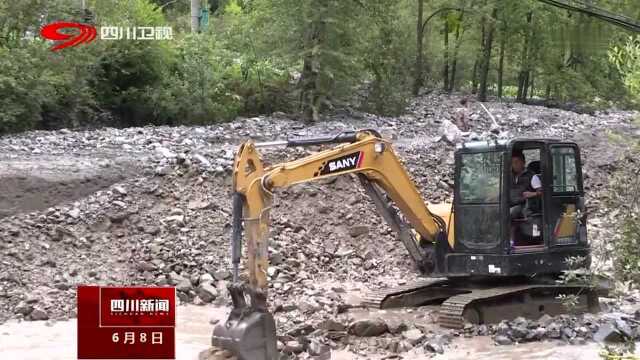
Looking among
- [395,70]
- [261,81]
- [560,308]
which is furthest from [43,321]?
[395,70]

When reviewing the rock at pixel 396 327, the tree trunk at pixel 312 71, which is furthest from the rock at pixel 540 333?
the tree trunk at pixel 312 71

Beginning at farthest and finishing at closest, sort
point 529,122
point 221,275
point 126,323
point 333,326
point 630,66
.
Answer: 1. point 529,122
2. point 221,275
3. point 333,326
4. point 126,323
5. point 630,66

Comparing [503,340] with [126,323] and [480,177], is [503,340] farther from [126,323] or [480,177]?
[126,323]

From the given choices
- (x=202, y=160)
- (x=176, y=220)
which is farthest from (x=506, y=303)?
(x=202, y=160)

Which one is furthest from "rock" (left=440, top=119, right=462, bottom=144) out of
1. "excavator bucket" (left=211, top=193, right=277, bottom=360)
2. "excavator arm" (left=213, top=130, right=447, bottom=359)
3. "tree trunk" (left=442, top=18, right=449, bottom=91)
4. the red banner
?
the red banner

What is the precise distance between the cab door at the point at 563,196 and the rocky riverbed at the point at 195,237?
0.36m

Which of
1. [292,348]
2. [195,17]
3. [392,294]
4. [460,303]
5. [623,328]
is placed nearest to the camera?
[292,348]

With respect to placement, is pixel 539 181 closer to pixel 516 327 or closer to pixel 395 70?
pixel 516 327

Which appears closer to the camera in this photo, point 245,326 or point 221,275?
point 245,326

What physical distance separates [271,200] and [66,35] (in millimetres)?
14020

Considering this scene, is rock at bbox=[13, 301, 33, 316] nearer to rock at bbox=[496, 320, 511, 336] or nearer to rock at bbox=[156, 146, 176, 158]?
rock at bbox=[156, 146, 176, 158]

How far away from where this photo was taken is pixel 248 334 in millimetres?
8625

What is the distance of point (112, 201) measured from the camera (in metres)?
15.5

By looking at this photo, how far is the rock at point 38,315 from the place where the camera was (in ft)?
39.9
